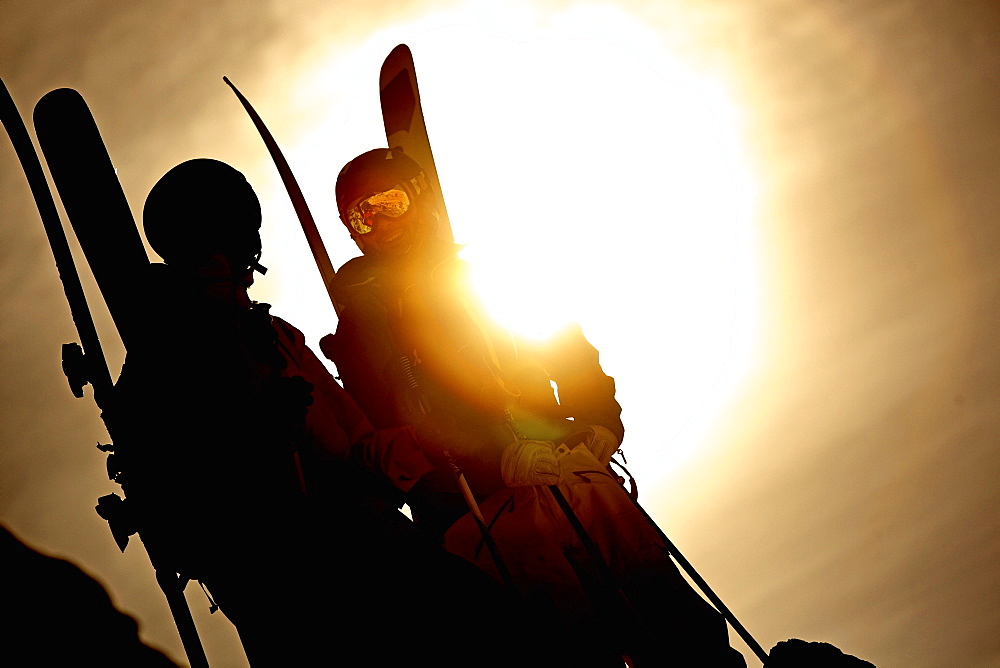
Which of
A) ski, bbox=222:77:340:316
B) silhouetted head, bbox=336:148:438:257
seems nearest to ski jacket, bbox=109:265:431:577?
silhouetted head, bbox=336:148:438:257

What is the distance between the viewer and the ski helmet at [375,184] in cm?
560

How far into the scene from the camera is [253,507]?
247 centimetres

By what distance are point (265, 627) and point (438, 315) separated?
3135 mm

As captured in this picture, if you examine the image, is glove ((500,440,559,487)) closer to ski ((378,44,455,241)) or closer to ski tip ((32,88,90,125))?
ski ((378,44,455,241))

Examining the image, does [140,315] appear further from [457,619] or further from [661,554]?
[661,554]

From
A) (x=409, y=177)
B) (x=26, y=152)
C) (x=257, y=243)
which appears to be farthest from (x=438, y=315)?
(x=26, y=152)

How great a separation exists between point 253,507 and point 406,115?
4.92 m

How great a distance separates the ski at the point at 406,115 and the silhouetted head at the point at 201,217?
9.28 ft

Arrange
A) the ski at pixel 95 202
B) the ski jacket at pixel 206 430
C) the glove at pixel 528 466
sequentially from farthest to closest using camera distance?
the glove at pixel 528 466, the ski at pixel 95 202, the ski jacket at pixel 206 430

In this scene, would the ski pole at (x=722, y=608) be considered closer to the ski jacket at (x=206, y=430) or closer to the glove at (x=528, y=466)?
the glove at (x=528, y=466)

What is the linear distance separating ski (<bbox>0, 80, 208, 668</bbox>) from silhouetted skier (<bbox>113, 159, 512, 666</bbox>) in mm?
214

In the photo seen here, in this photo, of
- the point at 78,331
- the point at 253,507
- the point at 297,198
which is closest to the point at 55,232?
the point at 78,331

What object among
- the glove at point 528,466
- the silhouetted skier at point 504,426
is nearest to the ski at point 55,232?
the silhouetted skier at point 504,426

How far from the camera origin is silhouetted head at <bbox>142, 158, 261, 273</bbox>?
3.33 m
